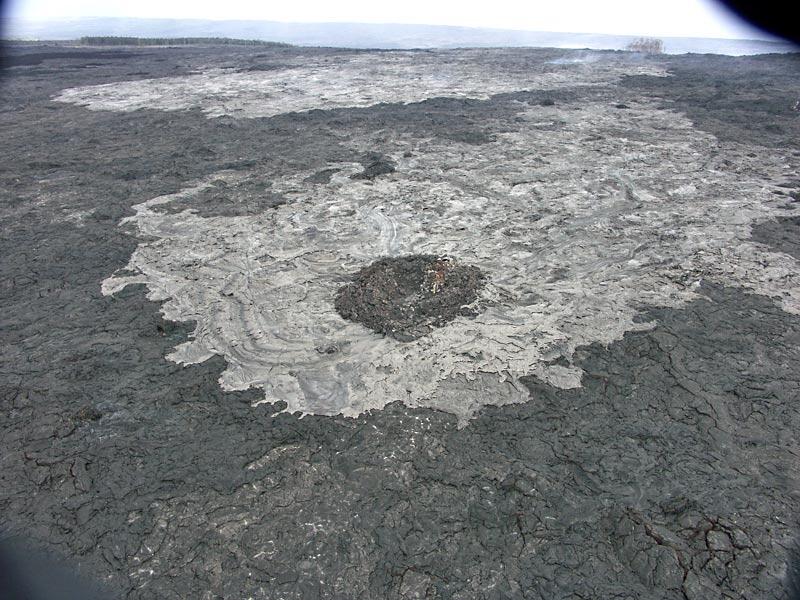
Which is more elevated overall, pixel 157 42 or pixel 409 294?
pixel 157 42

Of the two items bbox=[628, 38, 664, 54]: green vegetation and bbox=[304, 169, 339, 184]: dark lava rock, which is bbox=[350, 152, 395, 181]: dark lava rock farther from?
bbox=[628, 38, 664, 54]: green vegetation

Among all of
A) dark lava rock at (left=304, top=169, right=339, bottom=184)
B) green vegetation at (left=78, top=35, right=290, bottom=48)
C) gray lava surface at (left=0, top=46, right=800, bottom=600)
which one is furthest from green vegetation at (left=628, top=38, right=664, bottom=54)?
dark lava rock at (left=304, top=169, right=339, bottom=184)

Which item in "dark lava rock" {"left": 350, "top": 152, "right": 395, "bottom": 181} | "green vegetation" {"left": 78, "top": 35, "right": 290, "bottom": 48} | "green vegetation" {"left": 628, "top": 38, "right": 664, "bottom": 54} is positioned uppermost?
"green vegetation" {"left": 78, "top": 35, "right": 290, "bottom": 48}

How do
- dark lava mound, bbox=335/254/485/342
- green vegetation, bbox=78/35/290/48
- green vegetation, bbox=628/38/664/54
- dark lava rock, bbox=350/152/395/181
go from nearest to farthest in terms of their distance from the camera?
1. dark lava mound, bbox=335/254/485/342
2. dark lava rock, bbox=350/152/395/181
3. green vegetation, bbox=628/38/664/54
4. green vegetation, bbox=78/35/290/48

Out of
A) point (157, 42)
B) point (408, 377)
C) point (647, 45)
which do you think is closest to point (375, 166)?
point (408, 377)

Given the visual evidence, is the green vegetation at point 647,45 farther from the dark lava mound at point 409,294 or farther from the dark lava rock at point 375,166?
the dark lava mound at point 409,294

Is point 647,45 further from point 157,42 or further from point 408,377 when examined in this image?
point 408,377

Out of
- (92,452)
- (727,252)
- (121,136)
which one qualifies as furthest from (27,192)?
(727,252)
